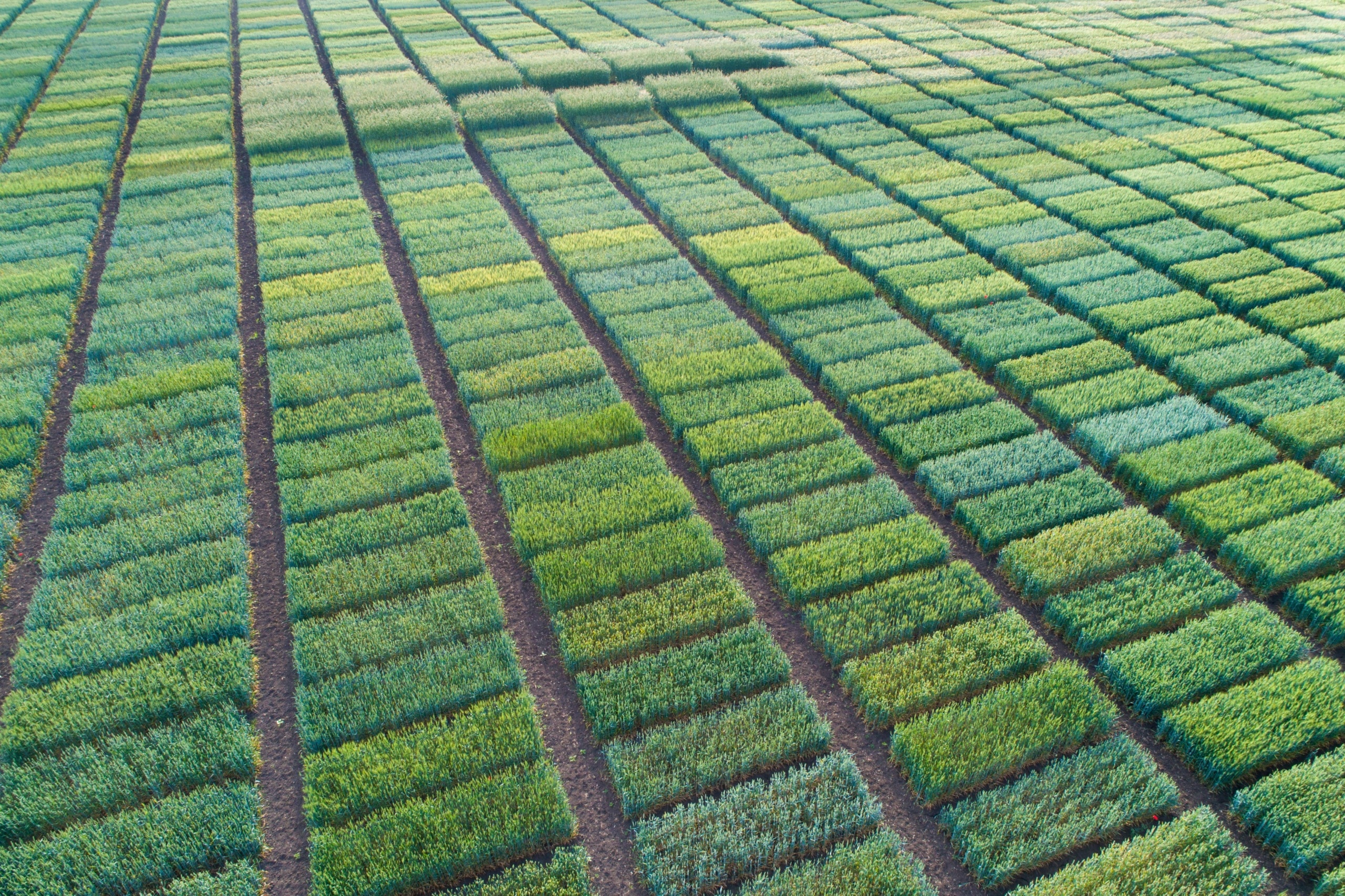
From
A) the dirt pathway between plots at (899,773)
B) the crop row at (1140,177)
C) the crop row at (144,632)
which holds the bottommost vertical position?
the dirt pathway between plots at (899,773)

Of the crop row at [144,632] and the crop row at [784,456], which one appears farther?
the crop row at [784,456]

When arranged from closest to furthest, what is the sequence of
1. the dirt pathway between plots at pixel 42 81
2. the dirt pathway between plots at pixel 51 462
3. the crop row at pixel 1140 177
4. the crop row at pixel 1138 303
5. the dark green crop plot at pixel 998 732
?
the dark green crop plot at pixel 998 732 → the dirt pathway between plots at pixel 51 462 → the crop row at pixel 1138 303 → the crop row at pixel 1140 177 → the dirt pathway between plots at pixel 42 81

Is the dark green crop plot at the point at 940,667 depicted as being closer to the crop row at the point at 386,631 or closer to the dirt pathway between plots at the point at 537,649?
the dirt pathway between plots at the point at 537,649

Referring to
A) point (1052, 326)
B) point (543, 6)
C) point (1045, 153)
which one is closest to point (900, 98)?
point (1045, 153)

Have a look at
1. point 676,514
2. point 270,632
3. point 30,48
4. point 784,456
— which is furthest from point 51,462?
point 30,48

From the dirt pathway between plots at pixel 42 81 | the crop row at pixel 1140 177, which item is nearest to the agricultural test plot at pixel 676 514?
the crop row at pixel 1140 177

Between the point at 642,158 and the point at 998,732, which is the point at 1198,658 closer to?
the point at 998,732

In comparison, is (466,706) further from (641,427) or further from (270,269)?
(270,269)
